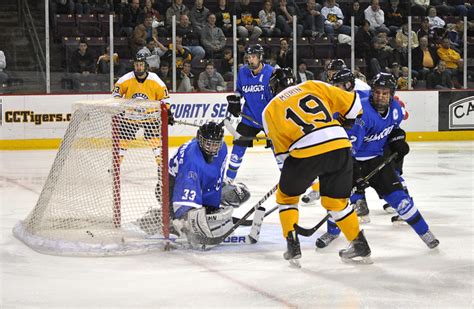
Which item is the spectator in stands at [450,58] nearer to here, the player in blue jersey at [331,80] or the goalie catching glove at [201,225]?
the player in blue jersey at [331,80]

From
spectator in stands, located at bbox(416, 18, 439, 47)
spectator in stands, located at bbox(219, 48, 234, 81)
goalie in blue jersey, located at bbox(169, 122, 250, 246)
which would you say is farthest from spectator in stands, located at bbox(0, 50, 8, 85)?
goalie in blue jersey, located at bbox(169, 122, 250, 246)

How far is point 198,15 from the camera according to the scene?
38.3ft

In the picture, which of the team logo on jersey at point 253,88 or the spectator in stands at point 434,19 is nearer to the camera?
the team logo on jersey at point 253,88

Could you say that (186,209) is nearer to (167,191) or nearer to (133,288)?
(167,191)

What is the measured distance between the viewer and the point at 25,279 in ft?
14.2

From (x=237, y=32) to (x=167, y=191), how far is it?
22.6 feet

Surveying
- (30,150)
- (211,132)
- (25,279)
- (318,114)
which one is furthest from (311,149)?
(30,150)

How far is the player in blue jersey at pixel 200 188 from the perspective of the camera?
193 inches

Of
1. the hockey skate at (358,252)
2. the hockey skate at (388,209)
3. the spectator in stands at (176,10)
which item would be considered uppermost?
the spectator in stands at (176,10)

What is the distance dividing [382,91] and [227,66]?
6.40m

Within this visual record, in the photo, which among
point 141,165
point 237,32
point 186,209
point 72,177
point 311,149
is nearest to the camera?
point 311,149

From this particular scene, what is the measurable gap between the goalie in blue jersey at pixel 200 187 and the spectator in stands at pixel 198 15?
6.55 m

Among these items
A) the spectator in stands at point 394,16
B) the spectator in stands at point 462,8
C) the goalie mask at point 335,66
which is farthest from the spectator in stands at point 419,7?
the goalie mask at point 335,66

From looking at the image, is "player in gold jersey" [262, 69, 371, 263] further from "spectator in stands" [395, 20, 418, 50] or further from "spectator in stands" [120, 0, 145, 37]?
"spectator in stands" [395, 20, 418, 50]
